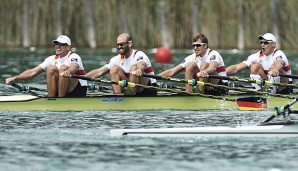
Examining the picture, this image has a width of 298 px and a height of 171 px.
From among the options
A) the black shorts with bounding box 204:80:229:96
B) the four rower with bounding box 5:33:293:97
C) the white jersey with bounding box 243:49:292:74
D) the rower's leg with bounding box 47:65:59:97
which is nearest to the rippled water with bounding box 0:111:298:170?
the rower's leg with bounding box 47:65:59:97

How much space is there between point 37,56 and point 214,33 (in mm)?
7827

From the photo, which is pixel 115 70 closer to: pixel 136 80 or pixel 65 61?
pixel 136 80

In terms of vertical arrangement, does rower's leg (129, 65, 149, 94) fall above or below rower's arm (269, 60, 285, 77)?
below

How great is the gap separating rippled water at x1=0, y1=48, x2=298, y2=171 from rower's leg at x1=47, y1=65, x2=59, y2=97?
0.67 metres

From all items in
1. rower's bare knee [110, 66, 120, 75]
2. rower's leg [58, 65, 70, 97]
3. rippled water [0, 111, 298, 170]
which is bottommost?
rippled water [0, 111, 298, 170]

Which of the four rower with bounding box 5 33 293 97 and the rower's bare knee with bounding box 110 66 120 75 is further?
the rower's bare knee with bounding box 110 66 120 75

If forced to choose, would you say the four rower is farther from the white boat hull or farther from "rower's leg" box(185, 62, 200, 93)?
the white boat hull

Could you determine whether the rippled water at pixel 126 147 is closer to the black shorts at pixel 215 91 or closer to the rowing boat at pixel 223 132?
the rowing boat at pixel 223 132

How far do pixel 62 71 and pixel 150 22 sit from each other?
1156 inches

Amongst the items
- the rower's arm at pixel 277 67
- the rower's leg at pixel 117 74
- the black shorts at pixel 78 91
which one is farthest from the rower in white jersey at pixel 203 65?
the black shorts at pixel 78 91

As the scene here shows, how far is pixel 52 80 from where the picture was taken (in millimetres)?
18609

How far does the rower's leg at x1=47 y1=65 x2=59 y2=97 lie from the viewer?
60.8 feet

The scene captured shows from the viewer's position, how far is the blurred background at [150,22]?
46250 mm

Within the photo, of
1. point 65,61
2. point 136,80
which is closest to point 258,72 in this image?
point 136,80
